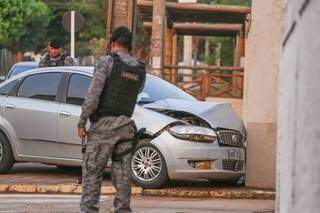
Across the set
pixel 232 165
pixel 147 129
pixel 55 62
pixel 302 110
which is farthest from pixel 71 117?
pixel 302 110

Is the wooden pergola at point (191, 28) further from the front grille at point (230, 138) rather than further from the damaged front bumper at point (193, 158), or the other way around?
the damaged front bumper at point (193, 158)

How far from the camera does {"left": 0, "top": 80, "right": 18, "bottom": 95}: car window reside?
1208cm

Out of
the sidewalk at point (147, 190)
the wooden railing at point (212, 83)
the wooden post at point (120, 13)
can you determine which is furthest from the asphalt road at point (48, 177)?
the wooden railing at point (212, 83)

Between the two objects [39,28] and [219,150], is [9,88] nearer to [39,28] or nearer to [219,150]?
[219,150]

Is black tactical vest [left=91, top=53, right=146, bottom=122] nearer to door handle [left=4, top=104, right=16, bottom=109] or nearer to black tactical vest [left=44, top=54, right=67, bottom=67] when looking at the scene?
→ door handle [left=4, top=104, right=16, bottom=109]

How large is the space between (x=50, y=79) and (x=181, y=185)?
239 cm

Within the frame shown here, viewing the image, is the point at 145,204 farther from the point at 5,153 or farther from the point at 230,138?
the point at 5,153

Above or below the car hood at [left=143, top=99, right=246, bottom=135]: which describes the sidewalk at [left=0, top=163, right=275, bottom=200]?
below

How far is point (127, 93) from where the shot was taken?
24.3 ft

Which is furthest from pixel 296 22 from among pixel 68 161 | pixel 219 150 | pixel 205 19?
pixel 205 19

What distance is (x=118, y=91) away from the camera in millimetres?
7348

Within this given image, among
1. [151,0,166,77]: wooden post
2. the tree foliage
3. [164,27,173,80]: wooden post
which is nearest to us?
[151,0,166,77]: wooden post

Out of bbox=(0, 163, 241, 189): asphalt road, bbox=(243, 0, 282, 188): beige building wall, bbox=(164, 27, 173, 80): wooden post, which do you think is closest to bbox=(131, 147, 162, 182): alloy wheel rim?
bbox=(0, 163, 241, 189): asphalt road

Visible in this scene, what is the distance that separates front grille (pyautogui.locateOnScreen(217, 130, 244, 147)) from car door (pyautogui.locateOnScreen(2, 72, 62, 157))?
231 centimetres
